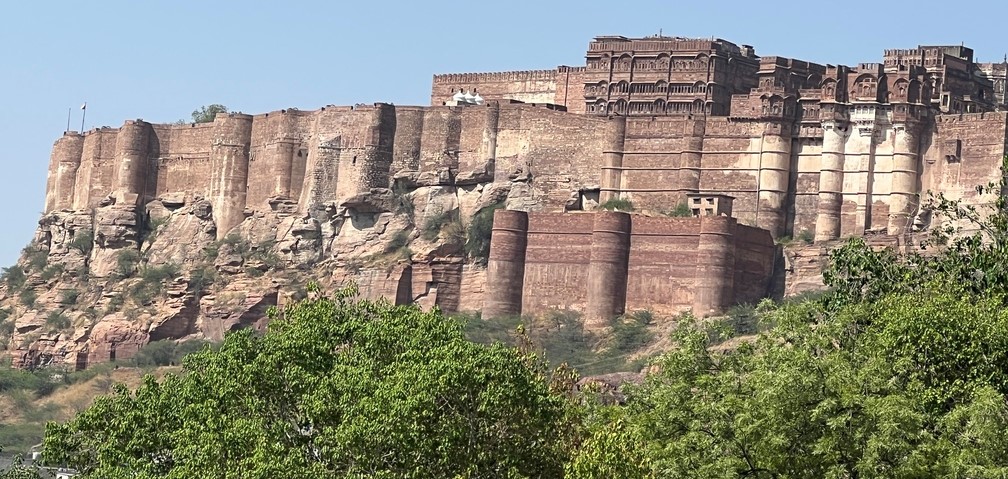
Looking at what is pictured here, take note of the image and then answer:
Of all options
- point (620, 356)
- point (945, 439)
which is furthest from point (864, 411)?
point (620, 356)

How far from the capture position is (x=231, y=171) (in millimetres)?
92625

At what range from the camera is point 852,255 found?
43094 millimetres

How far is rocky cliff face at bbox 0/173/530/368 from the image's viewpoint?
86000 millimetres

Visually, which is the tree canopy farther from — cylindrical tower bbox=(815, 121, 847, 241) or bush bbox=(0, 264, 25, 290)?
bush bbox=(0, 264, 25, 290)

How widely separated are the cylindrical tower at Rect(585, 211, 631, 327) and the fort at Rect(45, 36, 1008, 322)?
0.07 metres

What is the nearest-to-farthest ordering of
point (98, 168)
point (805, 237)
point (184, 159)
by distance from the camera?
point (805, 237) → point (184, 159) → point (98, 168)

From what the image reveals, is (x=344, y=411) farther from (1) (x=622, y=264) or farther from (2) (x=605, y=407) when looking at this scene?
(1) (x=622, y=264)

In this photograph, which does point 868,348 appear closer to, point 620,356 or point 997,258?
point 997,258

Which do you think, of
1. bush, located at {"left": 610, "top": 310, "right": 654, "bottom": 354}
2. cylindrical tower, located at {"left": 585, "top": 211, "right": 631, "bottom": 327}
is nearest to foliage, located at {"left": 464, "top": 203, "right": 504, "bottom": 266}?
cylindrical tower, located at {"left": 585, "top": 211, "right": 631, "bottom": 327}

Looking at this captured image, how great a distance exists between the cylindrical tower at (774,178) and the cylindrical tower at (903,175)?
13.4 ft

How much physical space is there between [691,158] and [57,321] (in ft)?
87.6

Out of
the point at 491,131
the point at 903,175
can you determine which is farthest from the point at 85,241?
the point at 903,175

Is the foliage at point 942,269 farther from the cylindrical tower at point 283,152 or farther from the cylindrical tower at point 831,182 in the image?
the cylindrical tower at point 283,152

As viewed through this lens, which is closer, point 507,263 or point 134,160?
point 507,263
